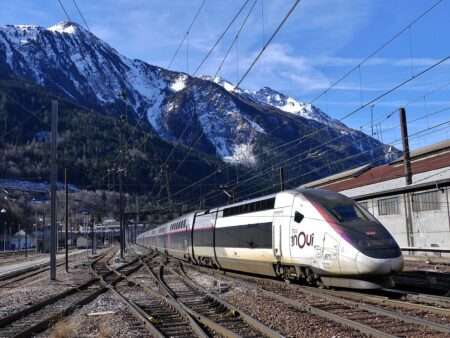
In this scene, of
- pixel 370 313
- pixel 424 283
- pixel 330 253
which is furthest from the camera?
pixel 424 283

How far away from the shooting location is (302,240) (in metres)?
17.2

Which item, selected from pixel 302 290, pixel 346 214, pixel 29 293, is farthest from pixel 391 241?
pixel 29 293

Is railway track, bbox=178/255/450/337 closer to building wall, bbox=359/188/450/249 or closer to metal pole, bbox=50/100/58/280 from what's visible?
metal pole, bbox=50/100/58/280

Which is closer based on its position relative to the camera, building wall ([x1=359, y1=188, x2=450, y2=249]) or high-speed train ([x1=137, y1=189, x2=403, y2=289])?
high-speed train ([x1=137, y1=189, x2=403, y2=289])

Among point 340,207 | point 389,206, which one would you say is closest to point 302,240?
point 340,207

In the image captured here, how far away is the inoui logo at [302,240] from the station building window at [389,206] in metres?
23.6

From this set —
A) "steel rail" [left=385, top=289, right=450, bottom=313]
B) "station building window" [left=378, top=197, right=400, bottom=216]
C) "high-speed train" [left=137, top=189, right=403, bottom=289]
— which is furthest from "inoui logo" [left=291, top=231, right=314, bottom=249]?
"station building window" [left=378, top=197, right=400, bottom=216]

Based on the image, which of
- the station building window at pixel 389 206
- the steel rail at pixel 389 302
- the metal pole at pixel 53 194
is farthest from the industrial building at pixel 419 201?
the metal pole at pixel 53 194

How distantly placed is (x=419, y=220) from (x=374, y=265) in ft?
80.3

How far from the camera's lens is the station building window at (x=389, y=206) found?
3947cm

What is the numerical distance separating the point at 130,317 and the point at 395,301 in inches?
246

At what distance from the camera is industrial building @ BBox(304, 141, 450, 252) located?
35.0 meters

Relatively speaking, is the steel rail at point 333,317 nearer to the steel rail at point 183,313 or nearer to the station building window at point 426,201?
Answer: the steel rail at point 183,313

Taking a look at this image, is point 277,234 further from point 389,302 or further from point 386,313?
point 386,313
